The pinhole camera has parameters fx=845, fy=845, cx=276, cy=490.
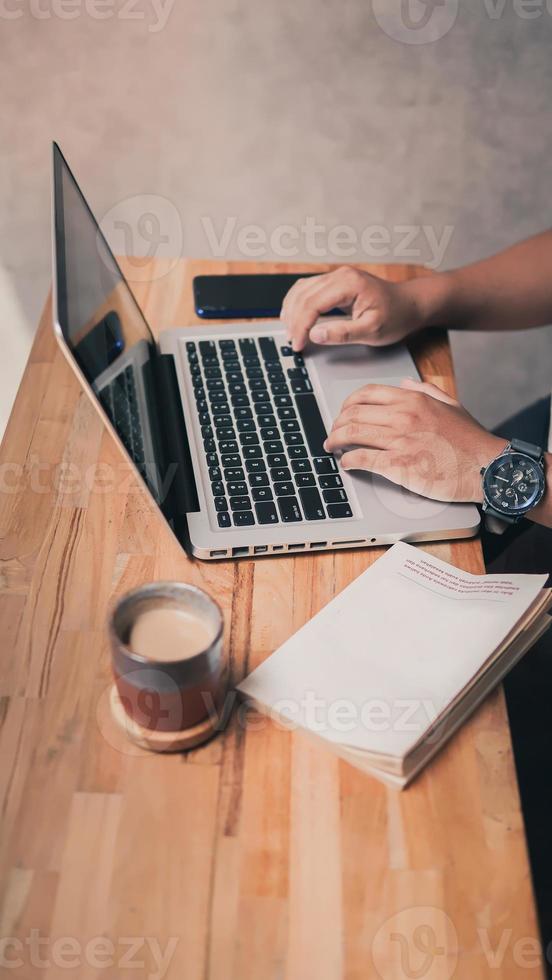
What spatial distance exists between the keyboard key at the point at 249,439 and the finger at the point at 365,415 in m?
0.09

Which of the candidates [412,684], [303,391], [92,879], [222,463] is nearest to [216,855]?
[92,879]

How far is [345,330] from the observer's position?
1.10 m

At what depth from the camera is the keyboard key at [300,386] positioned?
41.9 inches

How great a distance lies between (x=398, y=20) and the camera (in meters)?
1.64

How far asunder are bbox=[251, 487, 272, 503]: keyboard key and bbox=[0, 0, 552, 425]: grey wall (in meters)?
1.14

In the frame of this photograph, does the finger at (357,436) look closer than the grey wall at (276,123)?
Yes

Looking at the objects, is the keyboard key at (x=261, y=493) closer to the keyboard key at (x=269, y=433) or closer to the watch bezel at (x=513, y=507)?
the keyboard key at (x=269, y=433)

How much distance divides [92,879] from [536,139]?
1.72 metres

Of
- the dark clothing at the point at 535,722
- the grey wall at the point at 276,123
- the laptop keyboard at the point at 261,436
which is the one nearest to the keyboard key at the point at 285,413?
the laptop keyboard at the point at 261,436

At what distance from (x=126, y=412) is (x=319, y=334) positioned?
348 millimetres

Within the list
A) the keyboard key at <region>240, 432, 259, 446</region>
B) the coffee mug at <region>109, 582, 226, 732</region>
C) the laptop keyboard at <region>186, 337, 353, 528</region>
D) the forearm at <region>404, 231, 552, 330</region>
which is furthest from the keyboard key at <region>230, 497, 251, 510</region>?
the forearm at <region>404, 231, 552, 330</region>

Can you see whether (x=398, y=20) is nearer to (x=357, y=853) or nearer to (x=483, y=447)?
(x=483, y=447)

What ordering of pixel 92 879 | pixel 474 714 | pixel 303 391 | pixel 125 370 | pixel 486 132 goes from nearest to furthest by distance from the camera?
pixel 92 879, pixel 474 714, pixel 125 370, pixel 303 391, pixel 486 132

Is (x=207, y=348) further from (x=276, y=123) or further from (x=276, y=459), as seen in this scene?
(x=276, y=123)
